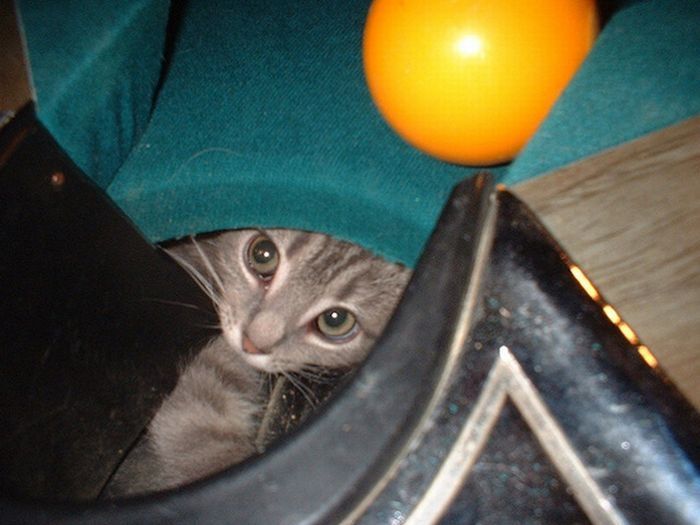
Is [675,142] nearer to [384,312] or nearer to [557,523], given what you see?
[557,523]

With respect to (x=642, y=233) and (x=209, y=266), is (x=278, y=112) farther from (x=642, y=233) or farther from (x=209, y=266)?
(x=642, y=233)

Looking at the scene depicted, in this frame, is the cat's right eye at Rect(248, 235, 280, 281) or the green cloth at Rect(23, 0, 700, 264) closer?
the green cloth at Rect(23, 0, 700, 264)

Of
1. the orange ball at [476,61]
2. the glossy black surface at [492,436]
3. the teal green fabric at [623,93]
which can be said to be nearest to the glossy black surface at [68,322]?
the glossy black surface at [492,436]

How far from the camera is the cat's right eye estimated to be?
129 cm

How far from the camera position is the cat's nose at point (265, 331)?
1216mm

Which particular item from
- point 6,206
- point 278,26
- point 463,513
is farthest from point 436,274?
point 278,26

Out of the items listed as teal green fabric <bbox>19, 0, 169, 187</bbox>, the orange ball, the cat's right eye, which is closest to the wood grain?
the orange ball

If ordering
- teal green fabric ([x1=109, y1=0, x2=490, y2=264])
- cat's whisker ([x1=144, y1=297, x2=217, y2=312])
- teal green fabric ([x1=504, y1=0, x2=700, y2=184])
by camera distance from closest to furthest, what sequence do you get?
teal green fabric ([x1=504, y1=0, x2=700, y2=184])
teal green fabric ([x1=109, y1=0, x2=490, y2=264])
cat's whisker ([x1=144, y1=297, x2=217, y2=312])

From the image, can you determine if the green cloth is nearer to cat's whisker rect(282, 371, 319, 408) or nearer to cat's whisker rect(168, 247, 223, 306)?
cat's whisker rect(168, 247, 223, 306)

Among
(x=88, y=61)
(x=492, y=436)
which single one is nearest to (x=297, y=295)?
(x=88, y=61)

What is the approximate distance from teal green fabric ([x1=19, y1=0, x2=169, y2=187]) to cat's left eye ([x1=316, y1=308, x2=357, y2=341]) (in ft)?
1.69

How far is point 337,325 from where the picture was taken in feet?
4.28

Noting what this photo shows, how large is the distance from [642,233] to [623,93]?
0.61 ft

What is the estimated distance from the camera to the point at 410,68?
0.82 m
